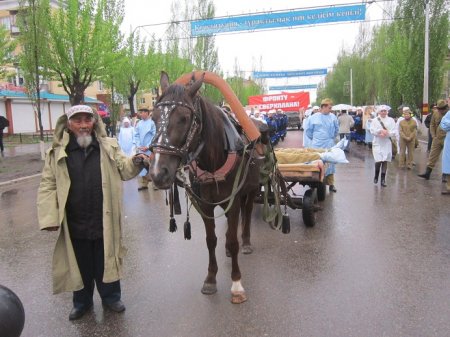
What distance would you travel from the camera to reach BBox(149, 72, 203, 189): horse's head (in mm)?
2840

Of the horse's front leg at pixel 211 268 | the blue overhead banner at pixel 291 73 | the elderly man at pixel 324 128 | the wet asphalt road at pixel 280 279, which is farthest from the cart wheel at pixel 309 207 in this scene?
the blue overhead banner at pixel 291 73

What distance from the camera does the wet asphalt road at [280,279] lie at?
3391 millimetres

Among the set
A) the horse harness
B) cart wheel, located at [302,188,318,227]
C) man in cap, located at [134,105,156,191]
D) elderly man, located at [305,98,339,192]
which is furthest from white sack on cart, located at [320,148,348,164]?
man in cap, located at [134,105,156,191]

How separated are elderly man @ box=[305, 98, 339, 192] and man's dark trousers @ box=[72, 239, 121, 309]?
5385 mm

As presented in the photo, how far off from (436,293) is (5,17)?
139ft

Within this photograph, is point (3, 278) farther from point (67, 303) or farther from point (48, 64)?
point (48, 64)

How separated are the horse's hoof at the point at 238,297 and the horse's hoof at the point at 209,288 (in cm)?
25

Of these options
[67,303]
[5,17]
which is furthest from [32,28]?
[5,17]

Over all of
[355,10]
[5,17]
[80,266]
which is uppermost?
[5,17]

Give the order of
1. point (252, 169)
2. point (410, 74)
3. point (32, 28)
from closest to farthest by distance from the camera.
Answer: point (252, 169) → point (32, 28) → point (410, 74)

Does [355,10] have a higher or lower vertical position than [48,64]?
higher

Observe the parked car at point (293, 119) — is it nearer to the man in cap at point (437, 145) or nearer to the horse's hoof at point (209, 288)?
the man in cap at point (437, 145)

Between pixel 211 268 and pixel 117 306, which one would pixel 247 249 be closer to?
pixel 211 268

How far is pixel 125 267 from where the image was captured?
4.74 m
